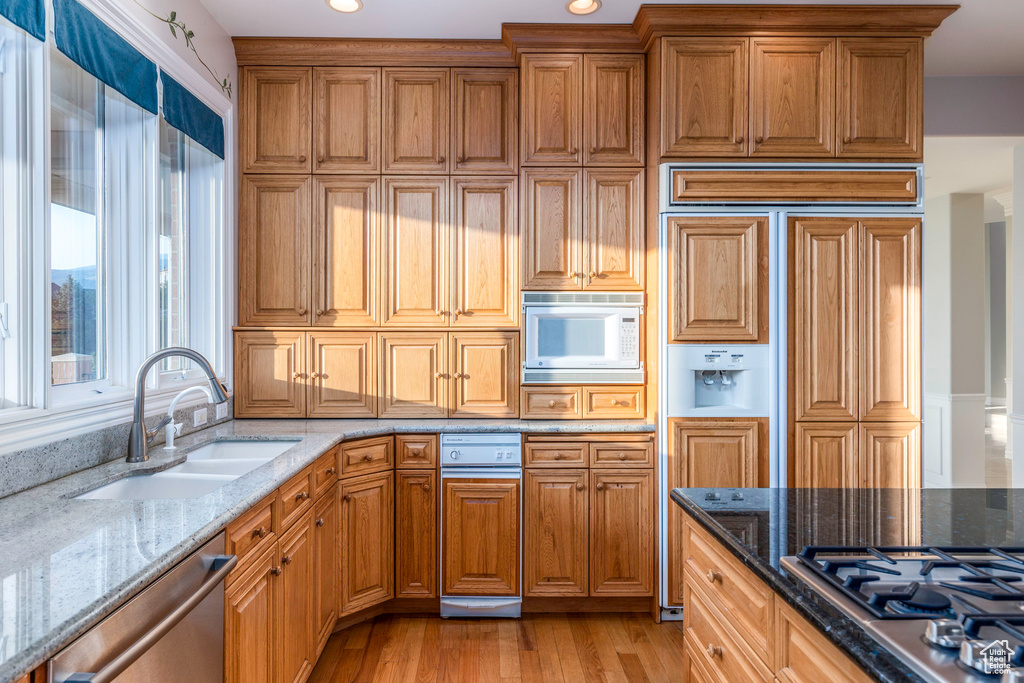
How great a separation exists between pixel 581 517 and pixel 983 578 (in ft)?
6.80

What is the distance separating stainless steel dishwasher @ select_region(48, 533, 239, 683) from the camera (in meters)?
1.04

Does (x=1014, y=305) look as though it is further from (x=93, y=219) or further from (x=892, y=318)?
(x=93, y=219)

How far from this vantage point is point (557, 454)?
3.00m

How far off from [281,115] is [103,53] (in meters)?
1.16

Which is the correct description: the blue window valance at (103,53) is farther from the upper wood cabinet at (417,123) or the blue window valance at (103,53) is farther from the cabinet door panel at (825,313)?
the cabinet door panel at (825,313)

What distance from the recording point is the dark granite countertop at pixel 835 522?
1.05 metres

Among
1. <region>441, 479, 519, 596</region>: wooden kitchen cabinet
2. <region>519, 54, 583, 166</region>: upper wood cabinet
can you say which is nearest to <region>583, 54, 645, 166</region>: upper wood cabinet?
<region>519, 54, 583, 166</region>: upper wood cabinet

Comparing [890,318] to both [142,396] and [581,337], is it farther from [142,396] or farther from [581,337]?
[142,396]

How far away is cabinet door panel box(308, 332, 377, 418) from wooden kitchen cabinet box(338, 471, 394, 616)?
460 mm

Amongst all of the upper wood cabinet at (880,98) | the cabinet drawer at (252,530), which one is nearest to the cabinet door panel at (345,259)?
the cabinet drawer at (252,530)

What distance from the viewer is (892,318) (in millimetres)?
2939

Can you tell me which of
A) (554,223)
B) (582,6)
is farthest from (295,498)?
(582,6)

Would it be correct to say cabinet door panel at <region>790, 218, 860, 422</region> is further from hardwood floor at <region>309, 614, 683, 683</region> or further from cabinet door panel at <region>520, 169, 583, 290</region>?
hardwood floor at <region>309, 614, 683, 683</region>

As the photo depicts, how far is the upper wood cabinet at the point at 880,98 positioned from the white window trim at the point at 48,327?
300cm
